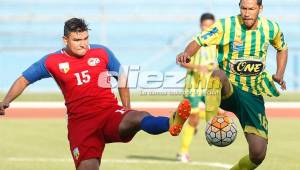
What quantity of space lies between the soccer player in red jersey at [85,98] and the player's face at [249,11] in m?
1.46

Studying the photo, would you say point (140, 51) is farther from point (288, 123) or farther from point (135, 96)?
point (288, 123)

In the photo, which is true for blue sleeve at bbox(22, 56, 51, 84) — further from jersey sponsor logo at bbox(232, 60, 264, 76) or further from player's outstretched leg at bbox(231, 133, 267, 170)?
player's outstretched leg at bbox(231, 133, 267, 170)

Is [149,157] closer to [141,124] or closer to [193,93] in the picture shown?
[193,93]

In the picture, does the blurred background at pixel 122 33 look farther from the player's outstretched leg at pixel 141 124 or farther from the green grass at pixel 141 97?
the player's outstretched leg at pixel 141 124

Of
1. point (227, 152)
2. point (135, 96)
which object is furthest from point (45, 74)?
point (135, 96)

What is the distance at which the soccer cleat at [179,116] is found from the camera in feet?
25.7

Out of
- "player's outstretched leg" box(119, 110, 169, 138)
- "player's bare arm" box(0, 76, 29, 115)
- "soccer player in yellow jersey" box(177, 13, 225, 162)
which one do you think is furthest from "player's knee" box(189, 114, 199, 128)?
"player's bare arm" box(0, 76, 29, 115)

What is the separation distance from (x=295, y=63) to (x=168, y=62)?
4.01 m

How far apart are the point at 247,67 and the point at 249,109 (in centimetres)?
44

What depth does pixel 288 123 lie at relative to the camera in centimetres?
1867

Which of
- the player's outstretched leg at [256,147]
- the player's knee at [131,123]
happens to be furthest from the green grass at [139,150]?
the player's knee at [131,123]

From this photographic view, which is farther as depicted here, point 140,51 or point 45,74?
point 140,51

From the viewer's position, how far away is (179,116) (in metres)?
7.86

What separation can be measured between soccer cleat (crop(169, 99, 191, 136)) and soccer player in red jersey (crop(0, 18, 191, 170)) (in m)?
0.38
